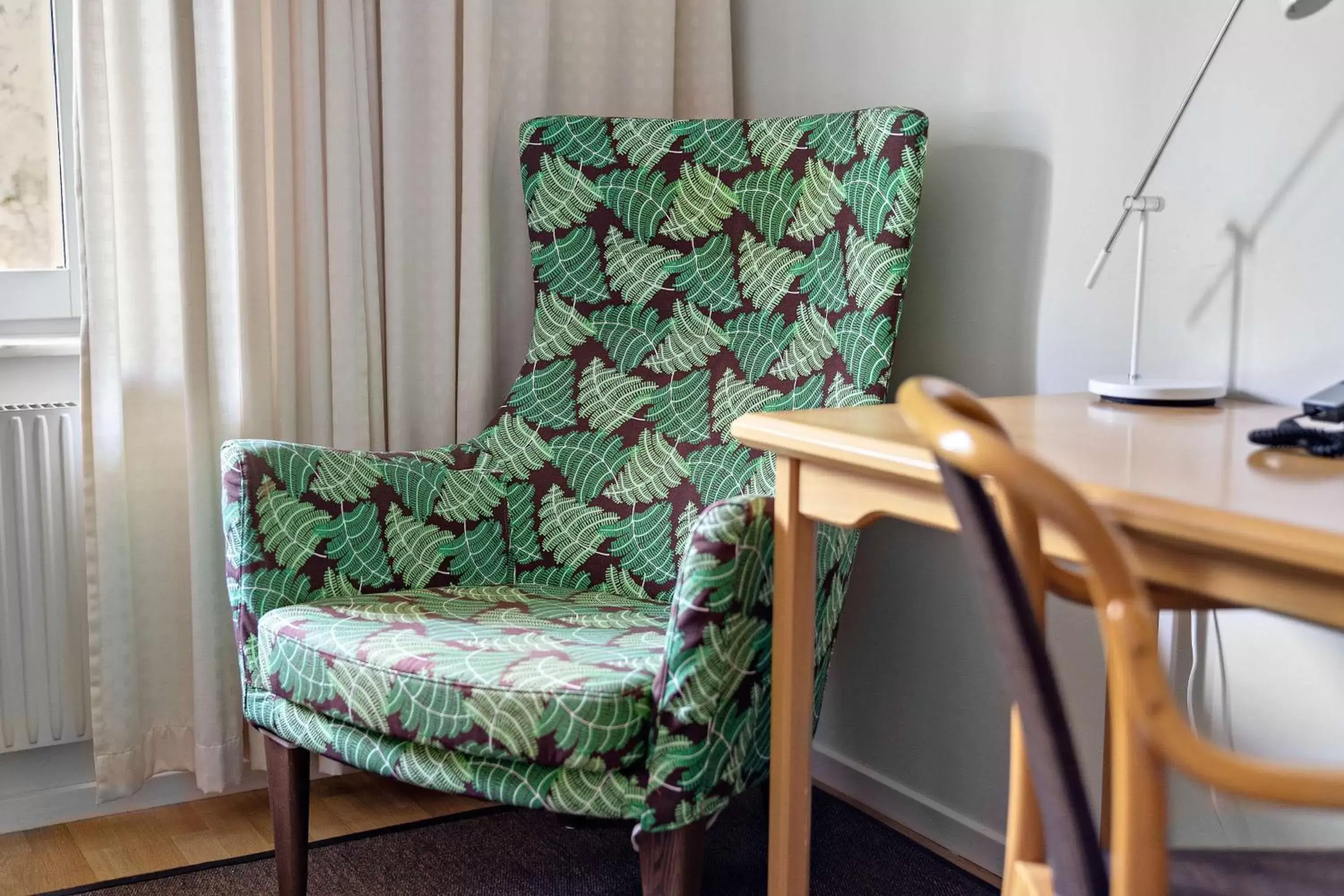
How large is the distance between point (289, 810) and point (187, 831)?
0.43 meters

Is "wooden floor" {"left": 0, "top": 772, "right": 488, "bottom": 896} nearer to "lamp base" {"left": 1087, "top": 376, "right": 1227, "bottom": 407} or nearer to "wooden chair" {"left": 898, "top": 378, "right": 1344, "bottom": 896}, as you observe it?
"lamp base" {"left": 1087, "top": 376, "right": 1227, "bottom": 407}

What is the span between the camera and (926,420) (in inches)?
26.3

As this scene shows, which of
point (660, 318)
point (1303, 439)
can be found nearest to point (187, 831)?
point (660, 318)

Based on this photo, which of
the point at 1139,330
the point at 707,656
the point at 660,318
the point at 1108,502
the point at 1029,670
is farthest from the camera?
the point at 660,318

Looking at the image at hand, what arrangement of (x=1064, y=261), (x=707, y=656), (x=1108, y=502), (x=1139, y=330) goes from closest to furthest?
1. (x=1108, y=502)
2. (x=707, y=656)
3. (x=1139, y=330)
4. (x=1064, y=261)

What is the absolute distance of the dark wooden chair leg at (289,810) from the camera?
59.6 inches

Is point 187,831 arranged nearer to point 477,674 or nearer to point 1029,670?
point 477,674

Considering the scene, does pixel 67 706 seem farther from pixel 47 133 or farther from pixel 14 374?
pixel 47 133

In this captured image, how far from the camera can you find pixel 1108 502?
2.78ft

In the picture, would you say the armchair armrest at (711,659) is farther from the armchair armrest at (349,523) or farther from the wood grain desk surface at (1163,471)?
the armchair armrest at (349,523)

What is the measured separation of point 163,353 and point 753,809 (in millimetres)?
1133

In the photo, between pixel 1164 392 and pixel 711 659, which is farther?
pixel 1164 392

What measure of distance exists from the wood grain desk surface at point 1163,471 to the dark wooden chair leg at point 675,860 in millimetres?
361

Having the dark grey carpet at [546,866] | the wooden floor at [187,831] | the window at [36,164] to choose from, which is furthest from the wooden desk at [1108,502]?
the window at [36,164]
